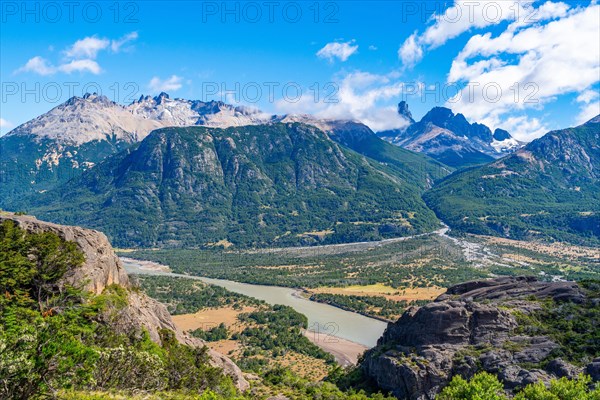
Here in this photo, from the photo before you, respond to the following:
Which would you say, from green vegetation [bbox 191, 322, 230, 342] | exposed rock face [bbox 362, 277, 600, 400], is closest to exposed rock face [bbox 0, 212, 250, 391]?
exposed rock face [bbox 362, 277, 600, 400]

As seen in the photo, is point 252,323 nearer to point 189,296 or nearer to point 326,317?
point 326,317

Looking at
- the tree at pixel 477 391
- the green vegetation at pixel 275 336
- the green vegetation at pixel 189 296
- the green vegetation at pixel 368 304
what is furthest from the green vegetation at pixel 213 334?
the tree at pixel 477 391

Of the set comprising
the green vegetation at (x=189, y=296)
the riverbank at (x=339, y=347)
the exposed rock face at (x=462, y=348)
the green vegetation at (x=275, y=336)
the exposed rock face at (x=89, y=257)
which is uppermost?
the exposed rock face at (x=89, y=257)

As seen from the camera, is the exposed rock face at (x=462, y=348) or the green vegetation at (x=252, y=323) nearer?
the exposed rock face at (x=462, y=348)

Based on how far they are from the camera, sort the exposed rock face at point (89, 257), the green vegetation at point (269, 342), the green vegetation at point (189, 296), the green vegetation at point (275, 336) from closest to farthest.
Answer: the exposed rock face at point (89, 257) < the green vegetation at point (269, 342) < the green vegetation at point (275, 336) < the green vegetation at point (189, 296)

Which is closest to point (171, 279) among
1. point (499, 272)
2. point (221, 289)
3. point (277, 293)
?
point (221, 289)

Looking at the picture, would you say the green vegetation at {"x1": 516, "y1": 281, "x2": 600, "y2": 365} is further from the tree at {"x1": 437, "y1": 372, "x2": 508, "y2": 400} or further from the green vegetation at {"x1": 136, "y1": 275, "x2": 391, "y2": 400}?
the green vegetation at {"x1": 136, "y1": 275, "x2": 391, "y2": 400}

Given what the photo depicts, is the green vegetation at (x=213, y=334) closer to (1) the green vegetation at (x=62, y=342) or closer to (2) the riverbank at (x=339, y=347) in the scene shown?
(2) the riverbank at (x=339, y=347)

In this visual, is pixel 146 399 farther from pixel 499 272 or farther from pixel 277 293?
pixel 499 272
